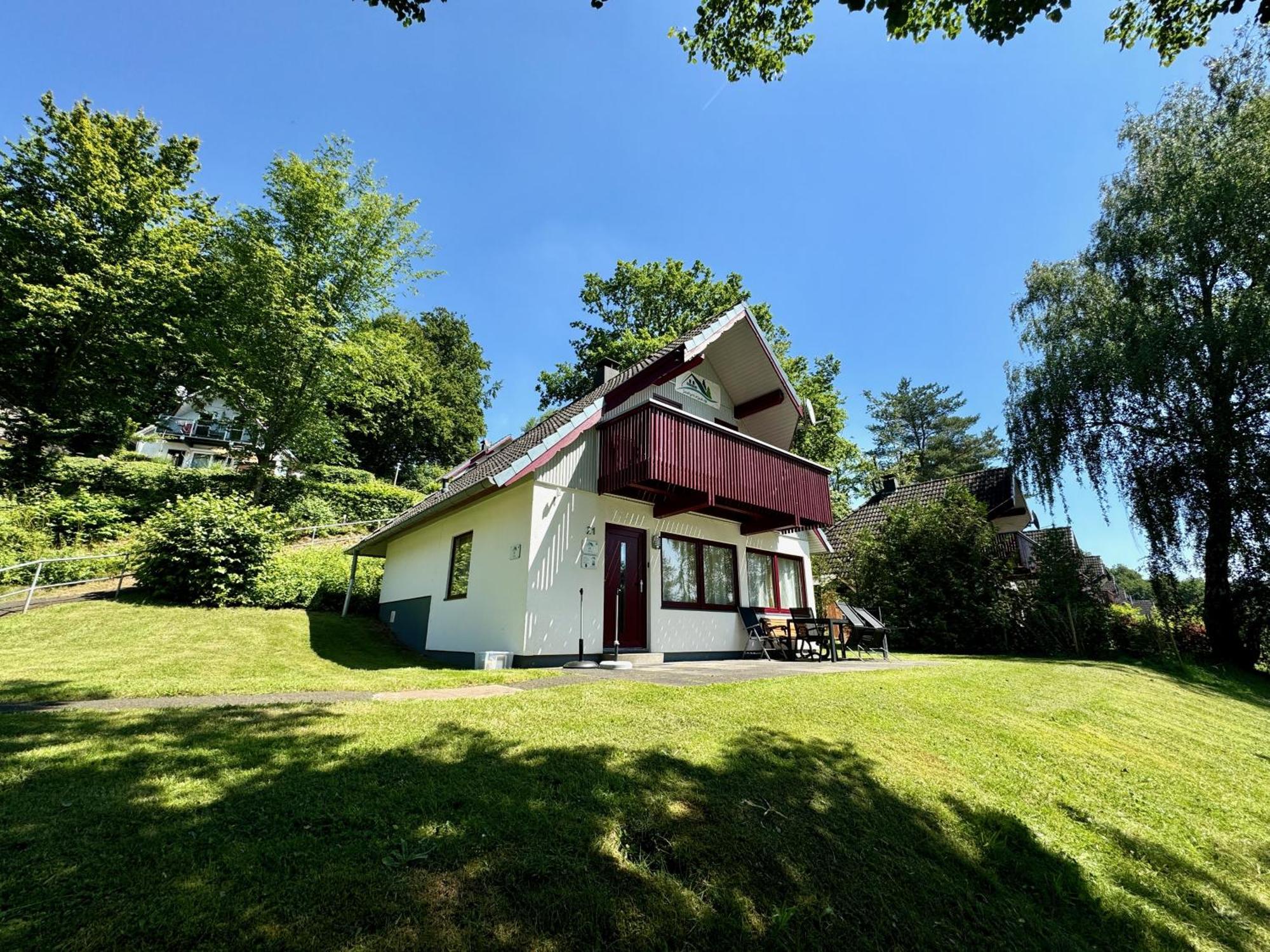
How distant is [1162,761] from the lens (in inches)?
183

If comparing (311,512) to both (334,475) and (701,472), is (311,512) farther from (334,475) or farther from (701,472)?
(701,472)

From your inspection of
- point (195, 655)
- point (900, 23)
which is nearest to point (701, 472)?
point (900, 23)

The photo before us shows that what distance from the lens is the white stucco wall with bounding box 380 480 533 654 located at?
8.80m

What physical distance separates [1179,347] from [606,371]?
15300 mm

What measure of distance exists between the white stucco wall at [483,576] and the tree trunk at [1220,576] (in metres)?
18.3

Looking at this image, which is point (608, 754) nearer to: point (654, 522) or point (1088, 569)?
point (654, 522)

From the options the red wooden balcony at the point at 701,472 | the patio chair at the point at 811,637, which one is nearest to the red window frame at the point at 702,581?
the red wooden balcony at the point at 701,472

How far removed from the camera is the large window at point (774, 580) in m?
12.8

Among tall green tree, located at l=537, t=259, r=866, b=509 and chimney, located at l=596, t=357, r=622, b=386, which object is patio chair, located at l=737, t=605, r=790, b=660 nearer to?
chimney, located at l=596, t=357, r=622, b=386

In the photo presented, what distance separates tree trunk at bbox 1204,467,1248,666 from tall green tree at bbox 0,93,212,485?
3595 cm

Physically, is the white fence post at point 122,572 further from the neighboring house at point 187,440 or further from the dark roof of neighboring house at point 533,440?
the neighboring house at point 187,440

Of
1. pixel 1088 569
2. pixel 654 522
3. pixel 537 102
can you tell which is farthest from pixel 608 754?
pixel 1088 569

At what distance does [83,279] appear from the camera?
19234mm

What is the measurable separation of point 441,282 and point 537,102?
17.0 meters
